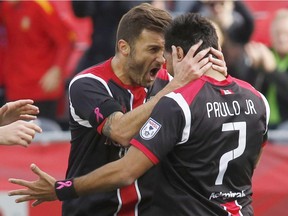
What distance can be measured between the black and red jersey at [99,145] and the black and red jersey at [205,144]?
0.34 metres

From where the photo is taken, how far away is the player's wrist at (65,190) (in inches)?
189

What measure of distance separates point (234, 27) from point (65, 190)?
465 cm

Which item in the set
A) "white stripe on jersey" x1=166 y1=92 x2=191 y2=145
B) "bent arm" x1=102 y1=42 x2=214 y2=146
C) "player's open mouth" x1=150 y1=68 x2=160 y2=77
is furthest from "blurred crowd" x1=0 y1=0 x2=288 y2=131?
"white stripe on jersey" x1=166 y1=92 x2=191 y2=145

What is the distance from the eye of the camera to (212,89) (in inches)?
184

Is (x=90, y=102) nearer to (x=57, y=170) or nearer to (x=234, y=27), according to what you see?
(x=57, y=170)

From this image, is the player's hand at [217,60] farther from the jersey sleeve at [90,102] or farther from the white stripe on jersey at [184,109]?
the jersey sleeve at [90,102]

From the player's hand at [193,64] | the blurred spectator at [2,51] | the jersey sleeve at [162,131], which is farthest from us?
the blurred spectator at [2,51]

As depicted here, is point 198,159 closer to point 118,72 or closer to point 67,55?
point 118,72

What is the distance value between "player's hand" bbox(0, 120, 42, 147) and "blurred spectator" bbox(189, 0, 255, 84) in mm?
4330

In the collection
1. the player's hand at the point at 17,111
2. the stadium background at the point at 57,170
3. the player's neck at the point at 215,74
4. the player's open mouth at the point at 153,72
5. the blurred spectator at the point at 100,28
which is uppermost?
the player's neck at the point at 215,74

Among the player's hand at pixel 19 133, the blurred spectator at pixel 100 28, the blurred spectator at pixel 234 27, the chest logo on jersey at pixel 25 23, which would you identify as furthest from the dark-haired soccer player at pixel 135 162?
→ the chest logo on jersey at pixel 25 23

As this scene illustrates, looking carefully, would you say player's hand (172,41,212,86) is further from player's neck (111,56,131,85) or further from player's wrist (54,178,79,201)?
player's wrist (54,178,79,201)

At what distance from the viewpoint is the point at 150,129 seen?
14.9ft

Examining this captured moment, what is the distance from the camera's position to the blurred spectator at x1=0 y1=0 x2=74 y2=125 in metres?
9.20
